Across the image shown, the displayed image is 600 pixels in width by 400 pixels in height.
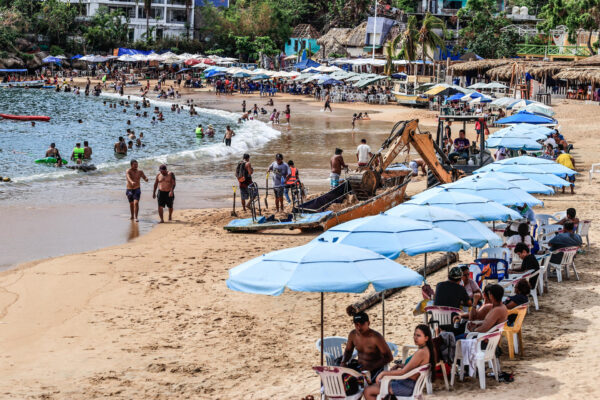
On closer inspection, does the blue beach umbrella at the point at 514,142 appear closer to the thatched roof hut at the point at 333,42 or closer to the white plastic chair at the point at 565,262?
the white plastic chair at the point at 565,262

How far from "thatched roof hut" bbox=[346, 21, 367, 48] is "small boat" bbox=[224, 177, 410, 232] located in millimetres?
64021

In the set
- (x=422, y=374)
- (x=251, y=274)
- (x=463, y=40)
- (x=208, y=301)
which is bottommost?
(x=208, y=301)

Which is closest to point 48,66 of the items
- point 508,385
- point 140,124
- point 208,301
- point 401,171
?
point 140,124

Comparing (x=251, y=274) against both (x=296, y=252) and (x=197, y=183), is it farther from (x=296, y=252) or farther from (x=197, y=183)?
(x=197, y=183)

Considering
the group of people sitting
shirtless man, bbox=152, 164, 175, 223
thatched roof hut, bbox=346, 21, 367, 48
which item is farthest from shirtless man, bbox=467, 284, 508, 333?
thatched roof hut, bbox=346, 21, 367, 48

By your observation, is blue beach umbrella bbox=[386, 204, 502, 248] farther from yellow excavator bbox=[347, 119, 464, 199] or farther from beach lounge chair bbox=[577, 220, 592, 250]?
yellow excavator bbox=[347, 119, 464, 199]

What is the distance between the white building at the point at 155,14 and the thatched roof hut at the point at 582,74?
6104 centimetres

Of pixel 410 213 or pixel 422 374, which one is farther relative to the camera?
pixel 410 213

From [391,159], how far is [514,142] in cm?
394


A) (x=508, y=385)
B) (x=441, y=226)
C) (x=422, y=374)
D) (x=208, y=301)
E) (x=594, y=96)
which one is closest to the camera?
(x=422, y=374)

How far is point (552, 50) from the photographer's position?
62.9 meters

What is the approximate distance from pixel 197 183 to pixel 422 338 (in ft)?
64.7

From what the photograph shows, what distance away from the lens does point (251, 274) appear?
781 cm

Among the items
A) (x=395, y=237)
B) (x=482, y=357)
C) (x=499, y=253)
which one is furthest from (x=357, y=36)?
(x=482, y=357)
